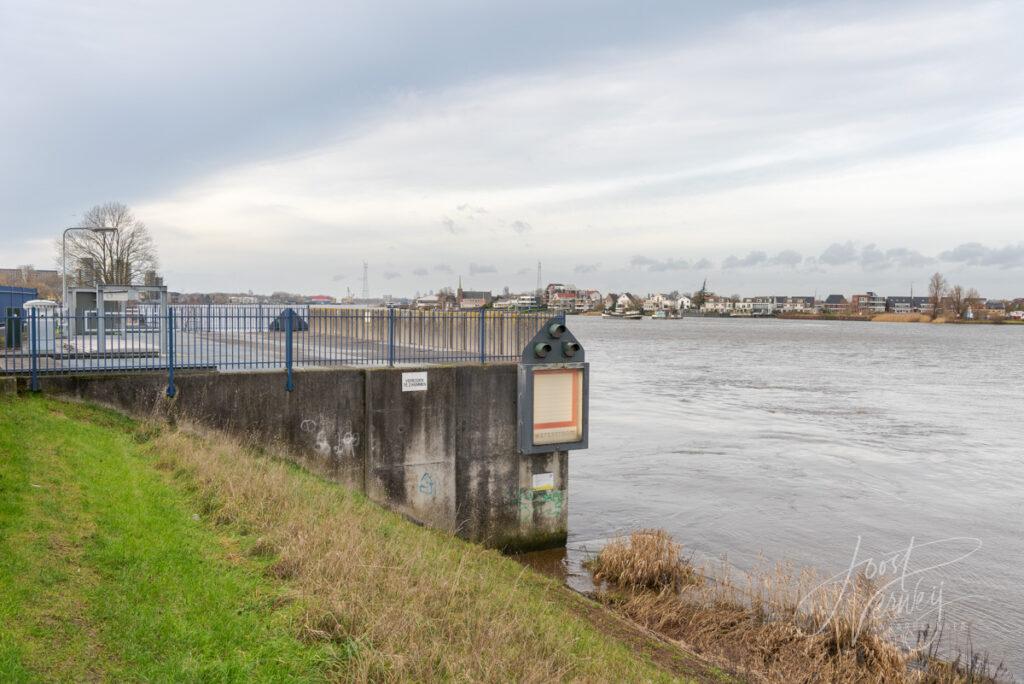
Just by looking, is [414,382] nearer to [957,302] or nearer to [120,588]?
[120,588]

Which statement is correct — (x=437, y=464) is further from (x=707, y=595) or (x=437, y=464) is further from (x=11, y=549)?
(x=11, y=549)

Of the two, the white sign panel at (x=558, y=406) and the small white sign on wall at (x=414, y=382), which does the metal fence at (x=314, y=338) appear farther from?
the white sign panel at (x=558, y=406)

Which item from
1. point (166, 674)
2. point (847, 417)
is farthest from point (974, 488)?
point (166, 674)

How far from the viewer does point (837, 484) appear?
21.6m

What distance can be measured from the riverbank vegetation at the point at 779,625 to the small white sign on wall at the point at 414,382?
4.64 m

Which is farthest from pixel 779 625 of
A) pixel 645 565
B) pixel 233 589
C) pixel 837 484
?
pixel 837 484

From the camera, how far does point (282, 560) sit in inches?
291

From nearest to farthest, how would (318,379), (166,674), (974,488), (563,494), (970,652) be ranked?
(166,674) → (970,652) → (318,379) → (563,494) → (974,488)

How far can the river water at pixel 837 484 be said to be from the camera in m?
14.5

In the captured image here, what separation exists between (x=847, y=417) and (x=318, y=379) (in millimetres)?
28216

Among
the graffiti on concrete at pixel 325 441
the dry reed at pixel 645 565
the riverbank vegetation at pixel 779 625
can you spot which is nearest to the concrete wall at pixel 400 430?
the graffiti on concrete at pixel 325 441

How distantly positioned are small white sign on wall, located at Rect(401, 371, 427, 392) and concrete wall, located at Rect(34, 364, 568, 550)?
0.08m

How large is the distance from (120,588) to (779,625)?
7.89 m

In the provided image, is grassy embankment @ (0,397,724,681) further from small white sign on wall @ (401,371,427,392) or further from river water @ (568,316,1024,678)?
river water @ (568,316,1024,678)
